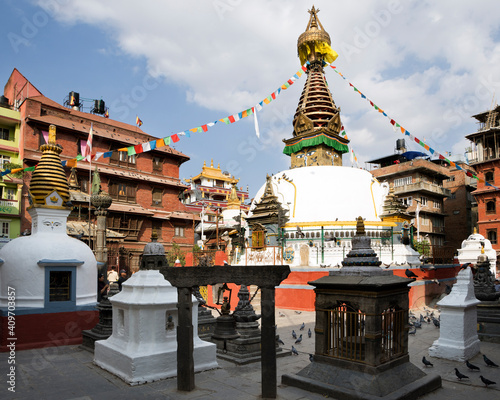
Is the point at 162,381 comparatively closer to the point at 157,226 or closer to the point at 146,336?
the point at 146,336

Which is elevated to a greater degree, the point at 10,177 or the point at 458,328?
the point at 10,177

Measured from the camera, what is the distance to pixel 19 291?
10.5 metres

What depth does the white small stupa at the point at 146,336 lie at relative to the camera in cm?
764

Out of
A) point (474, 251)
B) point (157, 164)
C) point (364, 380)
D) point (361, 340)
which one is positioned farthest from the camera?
point (157, 164)

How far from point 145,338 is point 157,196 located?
27.2 metres

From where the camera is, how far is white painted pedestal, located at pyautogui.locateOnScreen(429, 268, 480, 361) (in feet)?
30.0

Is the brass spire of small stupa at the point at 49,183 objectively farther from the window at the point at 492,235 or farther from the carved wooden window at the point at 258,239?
the window at the point at 492,235

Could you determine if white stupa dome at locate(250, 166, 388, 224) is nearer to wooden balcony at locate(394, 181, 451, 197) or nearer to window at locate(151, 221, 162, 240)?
window at locate(151, 221, 162, 240)

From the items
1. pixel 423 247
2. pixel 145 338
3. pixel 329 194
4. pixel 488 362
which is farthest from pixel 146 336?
pixel 423 247

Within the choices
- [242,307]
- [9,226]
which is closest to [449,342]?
[242,307]

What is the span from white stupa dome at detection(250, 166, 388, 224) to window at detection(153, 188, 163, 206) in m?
12.8

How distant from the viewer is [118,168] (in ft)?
104

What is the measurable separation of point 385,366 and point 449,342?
4.02 metres

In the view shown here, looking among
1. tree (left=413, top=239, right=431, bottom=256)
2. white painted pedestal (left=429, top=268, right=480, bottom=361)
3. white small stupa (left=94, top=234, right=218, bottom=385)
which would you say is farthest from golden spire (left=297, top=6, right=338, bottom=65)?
white small stupa (left=94, top=234, right=218, bottom=385)
